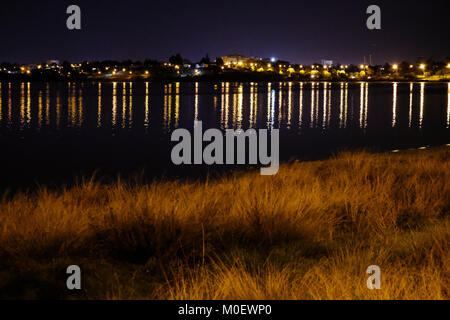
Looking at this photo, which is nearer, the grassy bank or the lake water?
the grassy bank

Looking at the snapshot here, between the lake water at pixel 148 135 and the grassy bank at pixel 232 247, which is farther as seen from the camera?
the lake water at pixel 148 135

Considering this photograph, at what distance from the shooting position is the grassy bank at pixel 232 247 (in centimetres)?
459

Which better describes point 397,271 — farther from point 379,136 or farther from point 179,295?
point 379,136

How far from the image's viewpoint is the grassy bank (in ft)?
15.0

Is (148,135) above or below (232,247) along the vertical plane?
above

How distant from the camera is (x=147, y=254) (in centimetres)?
564

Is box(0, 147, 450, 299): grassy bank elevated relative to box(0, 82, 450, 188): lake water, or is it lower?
lower

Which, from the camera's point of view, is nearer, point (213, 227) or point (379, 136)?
point (213, 227)

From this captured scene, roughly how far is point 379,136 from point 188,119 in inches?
698

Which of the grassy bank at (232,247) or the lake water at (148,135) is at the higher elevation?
Result: the lake water at (148,135)

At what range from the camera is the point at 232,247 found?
5.89 metres

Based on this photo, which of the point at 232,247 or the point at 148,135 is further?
the point at 148,135
